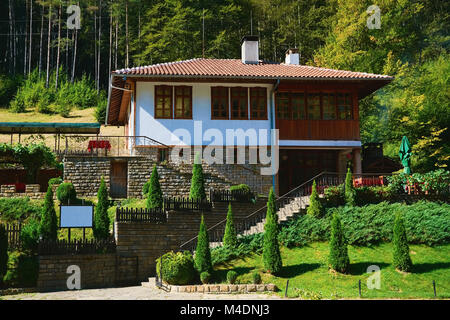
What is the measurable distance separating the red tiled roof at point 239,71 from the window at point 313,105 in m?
1.04

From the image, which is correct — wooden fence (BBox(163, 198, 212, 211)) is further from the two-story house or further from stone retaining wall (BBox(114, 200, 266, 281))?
the two-story house

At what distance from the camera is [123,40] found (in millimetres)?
52719

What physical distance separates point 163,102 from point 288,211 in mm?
7993

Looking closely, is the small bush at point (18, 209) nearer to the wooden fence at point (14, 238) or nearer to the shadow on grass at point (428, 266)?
the wooden fence at point (14, 238)

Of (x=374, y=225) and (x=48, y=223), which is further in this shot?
(x=374, y=225)

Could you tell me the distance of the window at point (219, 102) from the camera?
2517 centimetres

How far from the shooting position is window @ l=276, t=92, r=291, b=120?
2562 centimetres

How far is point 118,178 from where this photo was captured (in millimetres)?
24234

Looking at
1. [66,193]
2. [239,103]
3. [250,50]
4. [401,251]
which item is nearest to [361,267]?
[401,251]

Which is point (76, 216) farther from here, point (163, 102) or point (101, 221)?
point (163, 102)

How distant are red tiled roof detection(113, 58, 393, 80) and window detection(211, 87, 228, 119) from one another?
0.89 m

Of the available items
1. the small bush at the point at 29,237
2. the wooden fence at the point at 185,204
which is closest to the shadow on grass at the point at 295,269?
the wooden fence at the point at 185,204

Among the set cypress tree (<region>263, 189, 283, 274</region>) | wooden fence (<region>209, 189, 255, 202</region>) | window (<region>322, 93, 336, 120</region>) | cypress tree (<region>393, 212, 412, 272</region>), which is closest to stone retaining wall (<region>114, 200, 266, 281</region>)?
wooden fence (<region>209, 189, 255, 202</region>)
